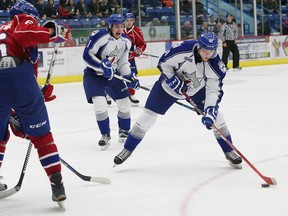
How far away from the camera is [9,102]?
2.77 meters

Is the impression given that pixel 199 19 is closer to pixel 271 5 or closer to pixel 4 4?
pixel 271 5

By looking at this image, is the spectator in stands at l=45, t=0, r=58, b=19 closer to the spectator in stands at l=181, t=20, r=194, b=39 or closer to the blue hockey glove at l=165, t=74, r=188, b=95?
the spectator in stands at l=181, t=20, r=194, b=39

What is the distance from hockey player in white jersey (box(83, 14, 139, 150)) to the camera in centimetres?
460

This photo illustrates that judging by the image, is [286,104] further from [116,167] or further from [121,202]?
[121,202]

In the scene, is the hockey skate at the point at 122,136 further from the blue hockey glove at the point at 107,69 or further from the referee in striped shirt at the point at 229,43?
the referee in striped shirt at the point at 229,43

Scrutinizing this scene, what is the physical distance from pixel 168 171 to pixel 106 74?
1.14 meters

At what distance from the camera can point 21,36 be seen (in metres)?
2.69

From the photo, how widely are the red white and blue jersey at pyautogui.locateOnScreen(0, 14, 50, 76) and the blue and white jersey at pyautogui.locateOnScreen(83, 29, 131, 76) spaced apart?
1.85 meters

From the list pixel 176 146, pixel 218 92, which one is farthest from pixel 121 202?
pixel 176 146

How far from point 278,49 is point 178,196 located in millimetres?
11349

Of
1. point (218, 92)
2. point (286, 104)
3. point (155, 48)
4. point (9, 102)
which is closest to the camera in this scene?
point (9, 102)

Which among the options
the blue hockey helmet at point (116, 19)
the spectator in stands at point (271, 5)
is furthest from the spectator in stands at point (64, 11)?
the blue hockey helmet at point (116, 19)

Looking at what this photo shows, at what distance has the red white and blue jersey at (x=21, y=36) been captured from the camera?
2678 millimetres

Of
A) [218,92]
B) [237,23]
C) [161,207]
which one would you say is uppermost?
[237,23]
